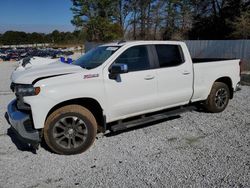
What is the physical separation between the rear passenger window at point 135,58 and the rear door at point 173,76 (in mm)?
276

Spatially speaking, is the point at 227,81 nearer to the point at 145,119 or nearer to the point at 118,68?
the point at 145,119

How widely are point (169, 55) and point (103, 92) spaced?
181 centimetres

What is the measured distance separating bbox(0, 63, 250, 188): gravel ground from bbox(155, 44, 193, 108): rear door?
0.62m

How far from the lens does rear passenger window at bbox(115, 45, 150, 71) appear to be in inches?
195

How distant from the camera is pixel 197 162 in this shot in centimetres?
407

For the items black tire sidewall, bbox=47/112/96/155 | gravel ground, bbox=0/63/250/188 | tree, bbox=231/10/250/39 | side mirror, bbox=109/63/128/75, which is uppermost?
tree, bbox=231/10/250/39

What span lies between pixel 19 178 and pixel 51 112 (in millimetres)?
1091

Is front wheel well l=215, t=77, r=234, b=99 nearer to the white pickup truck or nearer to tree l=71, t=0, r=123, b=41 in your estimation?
the white pickup truck

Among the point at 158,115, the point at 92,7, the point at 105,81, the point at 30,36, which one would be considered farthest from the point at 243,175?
the point at 30,36

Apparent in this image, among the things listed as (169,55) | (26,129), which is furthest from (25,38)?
(26,129)

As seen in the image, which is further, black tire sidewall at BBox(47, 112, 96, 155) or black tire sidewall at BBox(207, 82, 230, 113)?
black tire sidewall at BBox(207, 82, 230, 113)

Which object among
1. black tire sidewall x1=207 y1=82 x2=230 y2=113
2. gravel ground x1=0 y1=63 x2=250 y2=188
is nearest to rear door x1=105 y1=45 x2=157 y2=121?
gravel ground x1=0 y1=63 x2=250 y2=188

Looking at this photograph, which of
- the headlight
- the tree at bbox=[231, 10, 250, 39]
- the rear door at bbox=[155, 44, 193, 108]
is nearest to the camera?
the headlight

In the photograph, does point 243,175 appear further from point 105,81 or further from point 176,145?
point 105,81
